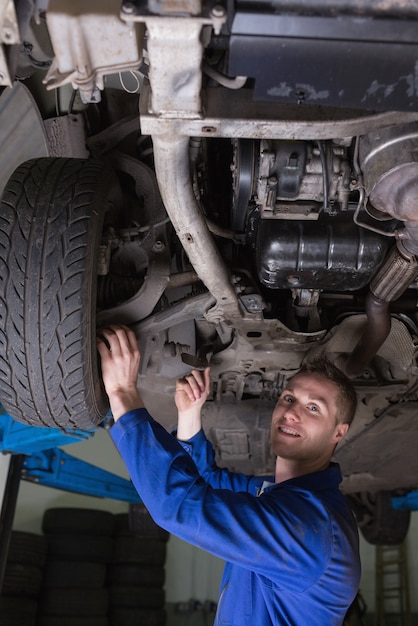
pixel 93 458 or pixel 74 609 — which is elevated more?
pixel 93 458

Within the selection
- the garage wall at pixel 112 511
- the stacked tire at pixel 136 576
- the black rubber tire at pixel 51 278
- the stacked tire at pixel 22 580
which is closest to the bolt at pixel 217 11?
the black rubber tire at pixel 51 278

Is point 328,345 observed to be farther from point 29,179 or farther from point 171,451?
point 29,179

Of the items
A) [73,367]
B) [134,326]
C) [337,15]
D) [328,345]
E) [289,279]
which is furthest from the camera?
[328,345]

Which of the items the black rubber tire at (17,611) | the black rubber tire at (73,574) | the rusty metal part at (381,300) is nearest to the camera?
the rusty metal part at (381,300)

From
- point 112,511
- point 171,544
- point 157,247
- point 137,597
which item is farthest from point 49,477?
point 171,544

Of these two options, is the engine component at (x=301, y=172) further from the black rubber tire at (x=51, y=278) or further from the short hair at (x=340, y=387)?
the short hair at (x=340, y=387)

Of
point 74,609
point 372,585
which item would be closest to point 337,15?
point 74,609

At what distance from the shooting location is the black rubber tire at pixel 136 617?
5.80 metres

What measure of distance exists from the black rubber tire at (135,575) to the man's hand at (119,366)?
15.3 ft

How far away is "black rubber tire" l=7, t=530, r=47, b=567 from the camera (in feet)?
18.0

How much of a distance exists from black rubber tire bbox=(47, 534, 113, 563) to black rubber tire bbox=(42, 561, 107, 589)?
6cm

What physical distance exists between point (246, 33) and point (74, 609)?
568 cm

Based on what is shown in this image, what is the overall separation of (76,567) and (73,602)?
311mm

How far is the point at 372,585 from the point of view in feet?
25.3
